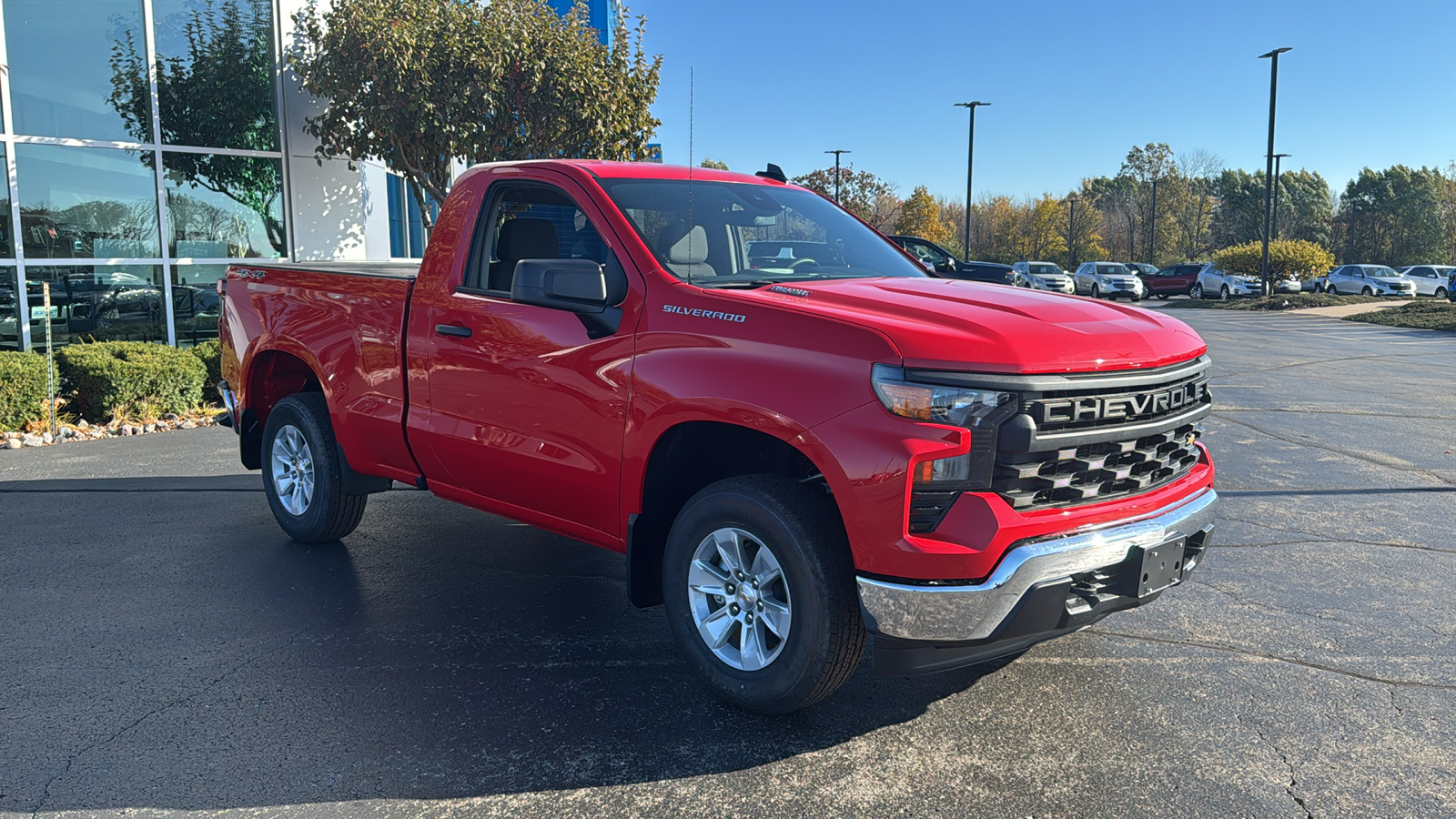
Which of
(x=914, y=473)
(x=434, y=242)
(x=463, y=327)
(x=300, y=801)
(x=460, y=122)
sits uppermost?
(x=460, y=122)

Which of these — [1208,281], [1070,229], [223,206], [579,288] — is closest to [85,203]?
[223,206]

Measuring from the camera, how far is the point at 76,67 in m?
12.6

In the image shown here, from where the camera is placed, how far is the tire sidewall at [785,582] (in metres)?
3.44

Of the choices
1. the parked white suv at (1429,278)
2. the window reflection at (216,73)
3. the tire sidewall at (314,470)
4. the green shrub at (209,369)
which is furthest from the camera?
the parked white suv at (1429,278)

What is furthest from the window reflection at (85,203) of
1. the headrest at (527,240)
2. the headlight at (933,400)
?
the headlight at (933,400)

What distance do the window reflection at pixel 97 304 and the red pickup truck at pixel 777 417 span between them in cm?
943

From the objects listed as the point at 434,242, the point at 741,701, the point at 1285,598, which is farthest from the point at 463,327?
the point at 1285,598

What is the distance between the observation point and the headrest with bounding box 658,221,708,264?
4191mm

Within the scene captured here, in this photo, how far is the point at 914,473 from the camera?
322cm

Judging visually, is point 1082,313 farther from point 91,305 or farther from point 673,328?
point 91,305

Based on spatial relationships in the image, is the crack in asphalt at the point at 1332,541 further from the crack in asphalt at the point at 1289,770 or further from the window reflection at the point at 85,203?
the window reflection at the point at 85,203

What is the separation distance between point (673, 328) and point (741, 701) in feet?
4.38

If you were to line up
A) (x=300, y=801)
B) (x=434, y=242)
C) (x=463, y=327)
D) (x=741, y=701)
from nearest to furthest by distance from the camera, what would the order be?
1. (x=300, y=801)
2. (x=741, y=701)
3. (x=463, y=327)
4. (x=434, y=242)

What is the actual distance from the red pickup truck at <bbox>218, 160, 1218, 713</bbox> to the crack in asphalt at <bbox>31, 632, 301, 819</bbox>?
3.62ft
